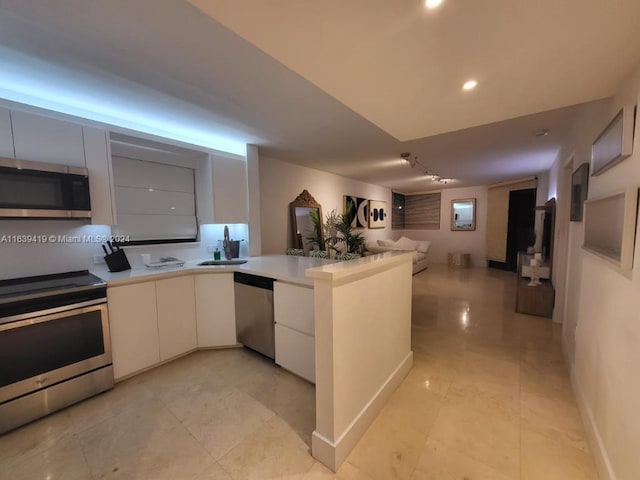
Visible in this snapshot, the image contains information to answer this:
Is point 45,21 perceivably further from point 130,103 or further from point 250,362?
point 250,362

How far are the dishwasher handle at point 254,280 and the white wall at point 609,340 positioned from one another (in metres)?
2.12

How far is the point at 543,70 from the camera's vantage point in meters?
1.16

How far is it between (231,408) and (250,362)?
0.60 meters

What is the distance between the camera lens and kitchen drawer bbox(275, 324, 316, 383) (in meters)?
2.01

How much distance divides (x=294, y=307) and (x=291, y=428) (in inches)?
31.8

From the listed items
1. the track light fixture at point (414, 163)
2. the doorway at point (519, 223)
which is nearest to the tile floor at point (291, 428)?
the track light fixture at point (414, 163)

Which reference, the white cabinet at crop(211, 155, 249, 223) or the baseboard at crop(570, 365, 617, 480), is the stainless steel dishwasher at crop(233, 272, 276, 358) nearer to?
the white cabinet at crop(211, 155, 249, 223)

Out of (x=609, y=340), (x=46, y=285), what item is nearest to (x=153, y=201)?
(x=46, y=285)

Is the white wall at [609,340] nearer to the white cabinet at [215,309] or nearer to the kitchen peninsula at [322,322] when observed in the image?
the kitchen peninsula at [322,322]

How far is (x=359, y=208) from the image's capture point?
6.12 m

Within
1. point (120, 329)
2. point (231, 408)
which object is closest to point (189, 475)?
point (231, 408)

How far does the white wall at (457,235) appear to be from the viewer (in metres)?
7.20

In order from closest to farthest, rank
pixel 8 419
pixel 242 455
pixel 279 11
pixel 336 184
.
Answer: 1. pixel 279 11
2. pixel 242 455
3. pixel 8 419
4. pixel 336 184

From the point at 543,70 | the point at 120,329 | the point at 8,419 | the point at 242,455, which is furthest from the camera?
the point at 120,329
